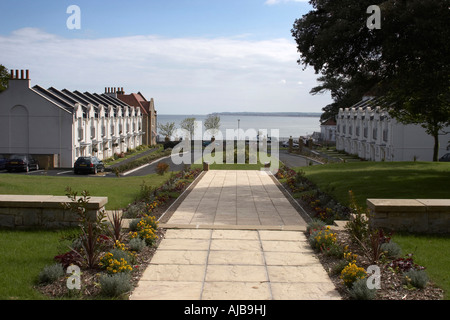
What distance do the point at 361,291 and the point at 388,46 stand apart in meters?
12.7

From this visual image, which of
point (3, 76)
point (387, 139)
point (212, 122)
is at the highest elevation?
point (3, 76)

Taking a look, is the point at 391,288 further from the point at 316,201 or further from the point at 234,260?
the point at 316,201

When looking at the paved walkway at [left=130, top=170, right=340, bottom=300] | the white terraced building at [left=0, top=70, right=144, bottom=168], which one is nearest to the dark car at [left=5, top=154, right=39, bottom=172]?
the white terraced building at [left=0, top=70, right=144, bottom=168]

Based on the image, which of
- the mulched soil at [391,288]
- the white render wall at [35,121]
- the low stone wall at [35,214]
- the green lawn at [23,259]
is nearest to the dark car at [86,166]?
the white render wall at [35,121]

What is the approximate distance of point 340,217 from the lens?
1205 cm

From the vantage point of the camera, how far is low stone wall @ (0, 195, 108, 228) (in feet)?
32.5

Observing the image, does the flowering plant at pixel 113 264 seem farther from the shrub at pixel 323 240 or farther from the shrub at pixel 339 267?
the shrub at pixel 323 240

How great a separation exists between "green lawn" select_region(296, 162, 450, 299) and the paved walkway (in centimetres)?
188

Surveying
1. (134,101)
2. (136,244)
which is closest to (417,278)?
(136,244)

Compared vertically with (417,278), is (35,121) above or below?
above

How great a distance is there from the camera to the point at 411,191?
15469 millimetres

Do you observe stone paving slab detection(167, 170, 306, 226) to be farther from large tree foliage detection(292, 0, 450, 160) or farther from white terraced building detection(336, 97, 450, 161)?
white terraced building detection(336, 97, 450, 161)
